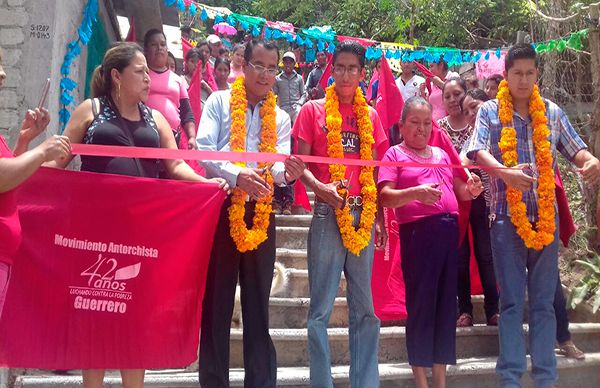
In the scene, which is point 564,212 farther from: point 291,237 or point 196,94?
point 196,94

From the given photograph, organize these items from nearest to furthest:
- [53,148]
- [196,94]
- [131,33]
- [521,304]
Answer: [53,148]
[521,304]
[196,94]
[131,33]

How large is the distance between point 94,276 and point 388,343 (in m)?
2.42

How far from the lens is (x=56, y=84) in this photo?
207 inches

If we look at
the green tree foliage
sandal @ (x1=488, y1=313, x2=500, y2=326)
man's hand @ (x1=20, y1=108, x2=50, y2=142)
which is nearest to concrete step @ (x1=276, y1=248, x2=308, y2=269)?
sandal @ (x1=488, y1=313, x2=500, y2=326)

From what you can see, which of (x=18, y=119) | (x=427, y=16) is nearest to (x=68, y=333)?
(x=18, y=119)

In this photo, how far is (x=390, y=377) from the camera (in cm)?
475

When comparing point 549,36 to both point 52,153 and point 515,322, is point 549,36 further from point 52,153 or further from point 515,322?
point 52,153

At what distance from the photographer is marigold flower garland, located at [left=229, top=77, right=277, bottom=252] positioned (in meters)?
3.90

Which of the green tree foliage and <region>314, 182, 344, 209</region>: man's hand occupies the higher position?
the green tree foliage

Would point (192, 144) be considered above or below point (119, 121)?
above

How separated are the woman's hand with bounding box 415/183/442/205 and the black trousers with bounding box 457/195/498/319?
1.39 meters

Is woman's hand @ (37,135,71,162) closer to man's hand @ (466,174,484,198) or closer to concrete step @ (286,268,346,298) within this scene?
man's hand @ (466,174,484,198)

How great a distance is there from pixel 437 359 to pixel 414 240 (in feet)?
2.58

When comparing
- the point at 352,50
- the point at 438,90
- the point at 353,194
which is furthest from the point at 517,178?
the point at 438,90
